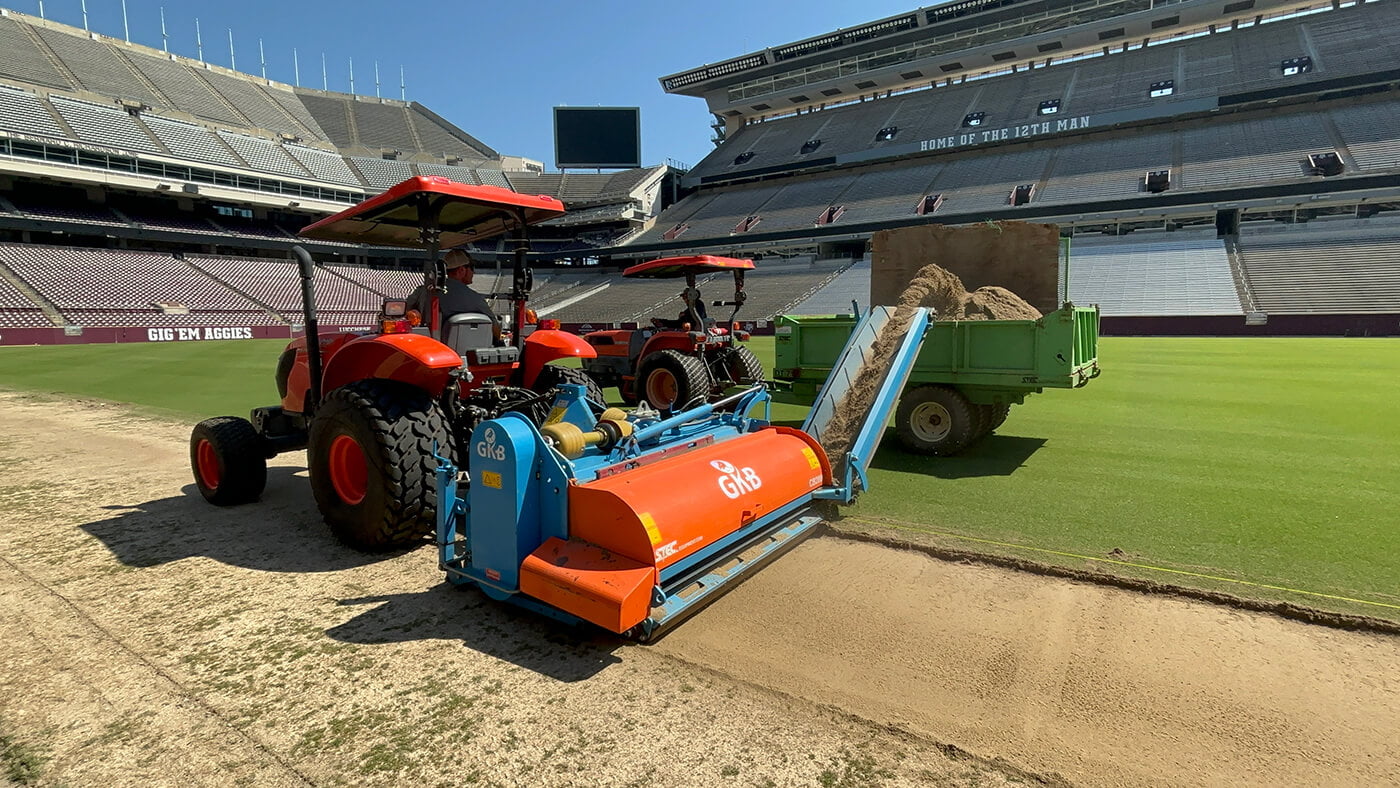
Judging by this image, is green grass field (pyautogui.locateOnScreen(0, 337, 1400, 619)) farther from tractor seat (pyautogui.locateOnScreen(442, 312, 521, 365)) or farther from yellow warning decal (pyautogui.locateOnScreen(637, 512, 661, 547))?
tractor seat (pyautogui.locateOnScreen(442, 312, 521, 365))

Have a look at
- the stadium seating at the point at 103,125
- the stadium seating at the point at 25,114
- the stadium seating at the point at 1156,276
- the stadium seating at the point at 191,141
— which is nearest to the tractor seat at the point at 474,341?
the stadium seating at the point at 1156,276

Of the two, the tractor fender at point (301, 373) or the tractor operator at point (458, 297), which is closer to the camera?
the tractor operator at point (458, 297)

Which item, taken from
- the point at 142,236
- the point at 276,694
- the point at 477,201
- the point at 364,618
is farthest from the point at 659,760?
the point at 142,236

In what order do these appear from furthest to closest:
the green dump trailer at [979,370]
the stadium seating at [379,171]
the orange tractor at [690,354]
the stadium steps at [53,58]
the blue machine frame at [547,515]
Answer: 1. the stadium seating at [379,171]
2. the stadium steps at [53,58]
3. the orange tractor at [690,354]
4. the green dump trailer at [979,370]
5. the blue machine frame at [547,515]

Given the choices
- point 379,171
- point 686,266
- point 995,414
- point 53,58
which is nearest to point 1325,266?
point 995,414

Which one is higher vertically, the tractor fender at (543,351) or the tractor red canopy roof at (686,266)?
the tractor red canopy roof at (686,266)

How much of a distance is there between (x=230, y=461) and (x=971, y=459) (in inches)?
253

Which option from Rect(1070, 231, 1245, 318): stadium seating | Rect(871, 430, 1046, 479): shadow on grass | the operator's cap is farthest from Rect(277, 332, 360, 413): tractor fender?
Rect(1070, 231, 1245, 318): stadium seating

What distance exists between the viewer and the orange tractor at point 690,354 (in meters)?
9.05

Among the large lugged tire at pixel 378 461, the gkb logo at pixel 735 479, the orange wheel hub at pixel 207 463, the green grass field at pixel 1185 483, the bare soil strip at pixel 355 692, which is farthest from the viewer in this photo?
the orange wheel hub at pixel 207 463

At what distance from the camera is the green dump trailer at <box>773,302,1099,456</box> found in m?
6.42

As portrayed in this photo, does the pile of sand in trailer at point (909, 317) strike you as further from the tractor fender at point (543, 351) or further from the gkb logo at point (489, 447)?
the gkb logo at point (489, 447)

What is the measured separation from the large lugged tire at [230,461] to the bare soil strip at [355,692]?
0.87m

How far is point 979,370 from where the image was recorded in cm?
674
